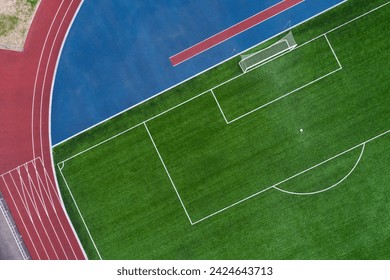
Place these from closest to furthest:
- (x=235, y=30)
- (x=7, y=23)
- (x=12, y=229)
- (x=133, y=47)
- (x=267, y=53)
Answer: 1. (x=267, y=53)
2. (x=235, y=30)
3. (x=133, y=47)
4. (x=7, y=23)
5. (x=12, y=229)

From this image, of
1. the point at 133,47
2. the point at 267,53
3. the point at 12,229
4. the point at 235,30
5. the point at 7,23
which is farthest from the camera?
the point at 12,229

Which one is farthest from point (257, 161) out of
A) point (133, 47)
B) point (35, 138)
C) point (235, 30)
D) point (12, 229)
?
point (12, 229)

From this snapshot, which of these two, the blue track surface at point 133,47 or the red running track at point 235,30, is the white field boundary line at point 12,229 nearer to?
the blue track surface at point 133,47

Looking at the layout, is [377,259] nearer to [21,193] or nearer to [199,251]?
[199,251]

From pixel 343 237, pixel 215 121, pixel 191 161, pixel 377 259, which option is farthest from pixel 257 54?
pixel 377 259

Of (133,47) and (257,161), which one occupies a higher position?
(133,47)

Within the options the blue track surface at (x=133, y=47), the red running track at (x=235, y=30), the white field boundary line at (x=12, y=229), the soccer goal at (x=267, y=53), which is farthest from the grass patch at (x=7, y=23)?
the soccer goal at (x=267, y=53)

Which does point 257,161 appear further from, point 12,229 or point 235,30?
point 12,229
